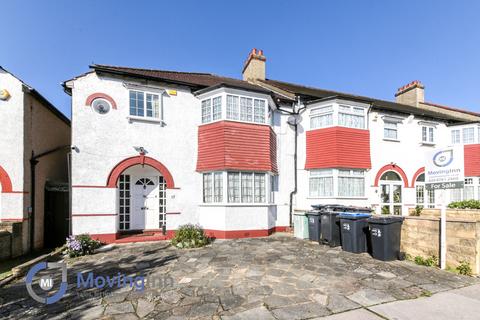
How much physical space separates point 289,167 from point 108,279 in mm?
9361

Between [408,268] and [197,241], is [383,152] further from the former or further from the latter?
[197,241]

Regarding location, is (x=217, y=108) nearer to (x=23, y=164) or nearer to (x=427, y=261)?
(x=23, y=164)

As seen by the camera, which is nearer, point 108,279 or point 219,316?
point 219,316

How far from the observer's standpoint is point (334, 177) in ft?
41.1

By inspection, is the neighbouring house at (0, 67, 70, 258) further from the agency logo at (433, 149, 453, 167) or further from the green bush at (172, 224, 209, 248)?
the agency logo at (433, 149, 453, 167)

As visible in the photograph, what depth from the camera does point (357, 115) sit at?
13258 mm

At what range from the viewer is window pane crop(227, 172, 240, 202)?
34.9 feet

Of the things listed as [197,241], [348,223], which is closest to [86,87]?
[197,241]

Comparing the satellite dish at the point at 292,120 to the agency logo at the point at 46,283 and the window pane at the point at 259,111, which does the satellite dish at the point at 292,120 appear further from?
the agency logo at the point at 46,283

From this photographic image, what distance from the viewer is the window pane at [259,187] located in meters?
11.2

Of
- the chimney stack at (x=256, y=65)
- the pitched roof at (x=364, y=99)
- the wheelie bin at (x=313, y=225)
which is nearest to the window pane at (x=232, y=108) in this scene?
the pitched roof at (x=364, y=99)

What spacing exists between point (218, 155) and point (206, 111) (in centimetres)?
230

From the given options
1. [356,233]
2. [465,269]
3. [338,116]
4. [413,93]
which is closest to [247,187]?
[356,233]

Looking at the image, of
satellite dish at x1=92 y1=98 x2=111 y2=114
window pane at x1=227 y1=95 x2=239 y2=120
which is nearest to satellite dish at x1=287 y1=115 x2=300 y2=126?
window pane at x1=227 y1=95 x2=239 y2=120
